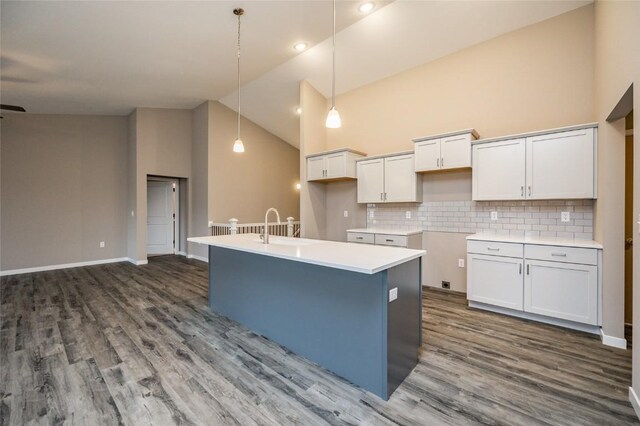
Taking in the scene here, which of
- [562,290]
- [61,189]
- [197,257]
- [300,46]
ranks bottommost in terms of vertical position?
[197,257]

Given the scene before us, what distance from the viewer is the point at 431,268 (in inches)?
175

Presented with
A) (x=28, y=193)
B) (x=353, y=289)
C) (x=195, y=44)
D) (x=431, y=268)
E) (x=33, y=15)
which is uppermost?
(x=195, y=44)

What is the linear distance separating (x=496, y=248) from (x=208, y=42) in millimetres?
4545

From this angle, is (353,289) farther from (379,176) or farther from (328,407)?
(379,176)

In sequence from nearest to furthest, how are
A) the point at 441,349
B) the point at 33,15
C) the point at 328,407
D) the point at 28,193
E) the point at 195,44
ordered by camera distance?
the point at 328,407 → the point at 441,349 → the point at 33,15 → the point at 195,44 → the point at 28,193

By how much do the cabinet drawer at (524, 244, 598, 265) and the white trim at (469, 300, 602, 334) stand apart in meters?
0.63

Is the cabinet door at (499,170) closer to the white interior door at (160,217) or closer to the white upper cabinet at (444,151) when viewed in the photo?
the white upper cabinet at (444,151)

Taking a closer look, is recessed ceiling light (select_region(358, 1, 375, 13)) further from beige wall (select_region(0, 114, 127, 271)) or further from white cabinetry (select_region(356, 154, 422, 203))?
beige wall (select_region(0, 114, 127, 271))

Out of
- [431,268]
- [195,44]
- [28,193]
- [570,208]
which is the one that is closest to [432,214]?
[431,268]

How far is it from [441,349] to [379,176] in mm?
2764

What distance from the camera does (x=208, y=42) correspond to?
404 centimetres

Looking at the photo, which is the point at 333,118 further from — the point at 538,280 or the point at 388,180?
the point at 538,280

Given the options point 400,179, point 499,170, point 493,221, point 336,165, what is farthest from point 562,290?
point 336,165

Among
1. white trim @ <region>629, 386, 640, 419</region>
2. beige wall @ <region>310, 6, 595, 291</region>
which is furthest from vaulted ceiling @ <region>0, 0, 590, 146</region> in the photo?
white trim @ <region>629, 386, 640, 419</region>
